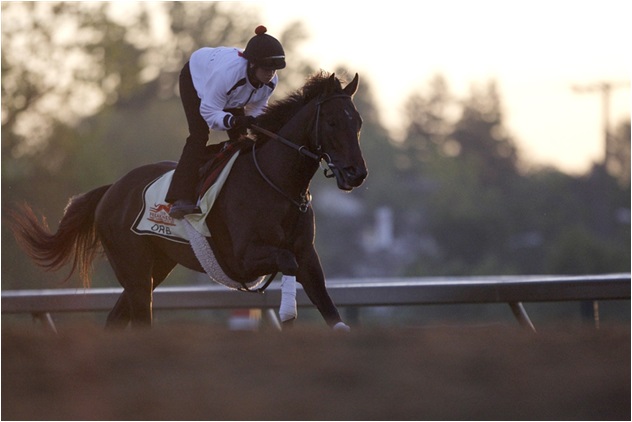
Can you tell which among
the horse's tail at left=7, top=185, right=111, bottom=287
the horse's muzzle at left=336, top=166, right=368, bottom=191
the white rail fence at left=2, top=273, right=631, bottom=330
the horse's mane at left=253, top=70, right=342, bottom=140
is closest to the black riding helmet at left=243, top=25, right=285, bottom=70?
the horse's mane at left=253, top=70, right=342, bottom=140

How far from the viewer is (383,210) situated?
289 ft

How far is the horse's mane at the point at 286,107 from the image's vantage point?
874cm

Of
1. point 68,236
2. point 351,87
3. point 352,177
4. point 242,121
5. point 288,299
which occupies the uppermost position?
point 351,87

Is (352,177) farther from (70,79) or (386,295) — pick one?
(70,79)

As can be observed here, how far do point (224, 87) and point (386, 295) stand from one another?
2.78 metres

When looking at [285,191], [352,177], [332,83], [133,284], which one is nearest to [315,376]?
[352,177]

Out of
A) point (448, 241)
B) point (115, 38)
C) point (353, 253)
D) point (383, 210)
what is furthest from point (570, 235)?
point (383, 210)

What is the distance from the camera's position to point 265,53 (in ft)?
28.4

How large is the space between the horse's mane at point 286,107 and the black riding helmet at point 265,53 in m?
0.25

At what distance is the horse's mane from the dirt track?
2.56 meters

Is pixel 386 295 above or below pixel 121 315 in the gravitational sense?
below

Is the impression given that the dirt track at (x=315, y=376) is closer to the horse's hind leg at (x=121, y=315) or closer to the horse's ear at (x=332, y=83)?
the horse's ear at (x=332, y=83)

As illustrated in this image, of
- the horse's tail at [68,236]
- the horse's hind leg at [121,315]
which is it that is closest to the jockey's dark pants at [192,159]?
the horse's hind leg at [121,315]

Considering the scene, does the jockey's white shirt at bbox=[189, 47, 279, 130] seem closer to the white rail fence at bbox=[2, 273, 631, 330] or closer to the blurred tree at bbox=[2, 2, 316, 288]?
the white rail fence at bbox=[2, 273, 631, 330]
